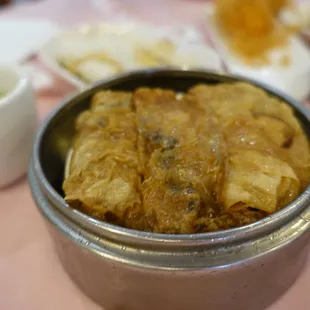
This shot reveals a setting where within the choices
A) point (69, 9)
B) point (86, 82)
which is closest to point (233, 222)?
point (86, 82)

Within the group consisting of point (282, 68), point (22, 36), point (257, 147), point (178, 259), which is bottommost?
point (22, 36)

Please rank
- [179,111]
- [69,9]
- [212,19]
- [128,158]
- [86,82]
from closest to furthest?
[128,158] < [179,111] < [86,82] < [212,19] < [69,9]

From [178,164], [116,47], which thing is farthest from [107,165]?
[116,47]

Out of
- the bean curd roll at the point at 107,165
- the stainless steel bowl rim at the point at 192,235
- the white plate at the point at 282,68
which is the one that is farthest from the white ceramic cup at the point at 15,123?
the white plate at the point at 282,68

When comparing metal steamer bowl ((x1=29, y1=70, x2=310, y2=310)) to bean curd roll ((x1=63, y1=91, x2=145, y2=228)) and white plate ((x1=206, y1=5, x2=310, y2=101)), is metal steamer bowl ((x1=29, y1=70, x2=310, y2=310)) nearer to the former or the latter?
bean curd roll ((x1=63, y1=91, x2=145, y2=228))

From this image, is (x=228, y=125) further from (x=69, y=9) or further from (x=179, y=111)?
(x=69, y=9)

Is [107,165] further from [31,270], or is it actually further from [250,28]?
[250,28]

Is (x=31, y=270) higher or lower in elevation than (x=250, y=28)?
lower
